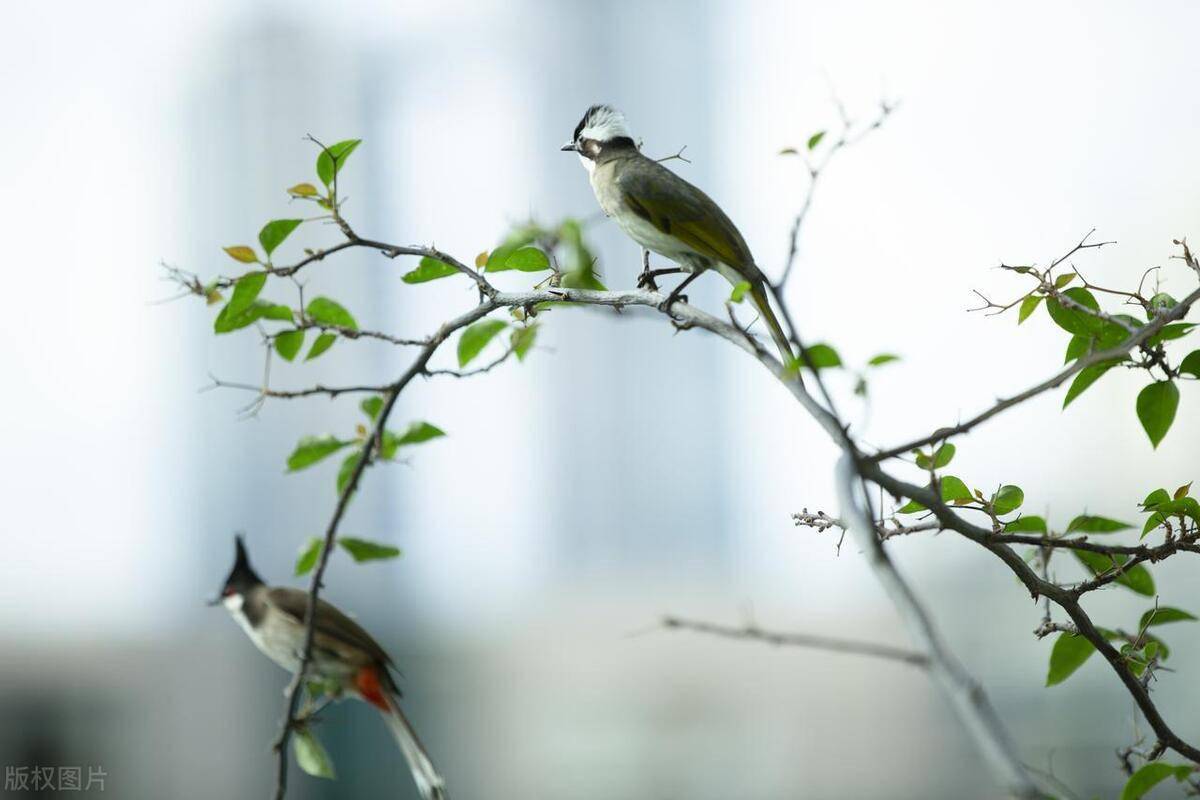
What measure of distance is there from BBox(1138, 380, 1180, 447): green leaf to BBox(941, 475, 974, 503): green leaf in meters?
0.10

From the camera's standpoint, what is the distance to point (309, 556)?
1.90 feet

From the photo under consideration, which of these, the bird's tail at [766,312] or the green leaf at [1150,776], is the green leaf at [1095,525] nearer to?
the green leaf at [1150,776]

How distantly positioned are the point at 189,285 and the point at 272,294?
2.42 meters

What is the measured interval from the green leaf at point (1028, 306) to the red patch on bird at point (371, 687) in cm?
38

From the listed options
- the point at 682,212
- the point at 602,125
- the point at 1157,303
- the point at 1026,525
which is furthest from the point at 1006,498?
the point at 602,125

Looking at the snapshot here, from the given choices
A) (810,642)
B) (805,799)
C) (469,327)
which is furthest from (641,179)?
(805,799)

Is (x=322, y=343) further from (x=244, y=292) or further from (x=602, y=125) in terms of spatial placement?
(x=602, y=125)

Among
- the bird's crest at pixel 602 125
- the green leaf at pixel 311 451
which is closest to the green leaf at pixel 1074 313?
the green leaf at pixel 311 451

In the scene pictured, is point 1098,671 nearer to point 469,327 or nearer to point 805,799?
point 805,799

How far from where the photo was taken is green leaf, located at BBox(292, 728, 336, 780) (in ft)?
1.73

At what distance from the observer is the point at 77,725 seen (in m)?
3.06

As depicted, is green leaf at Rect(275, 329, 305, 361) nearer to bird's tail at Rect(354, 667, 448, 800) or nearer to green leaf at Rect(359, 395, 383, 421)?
green leaf at Rect(359, 395, 383, 421)

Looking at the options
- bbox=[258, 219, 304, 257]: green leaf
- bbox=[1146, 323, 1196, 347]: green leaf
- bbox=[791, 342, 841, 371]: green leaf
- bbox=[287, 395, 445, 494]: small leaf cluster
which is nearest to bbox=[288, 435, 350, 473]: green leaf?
bbox=[287, 395, 445, 494]: small leaf cluster

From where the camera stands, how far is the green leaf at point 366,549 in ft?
1.84
